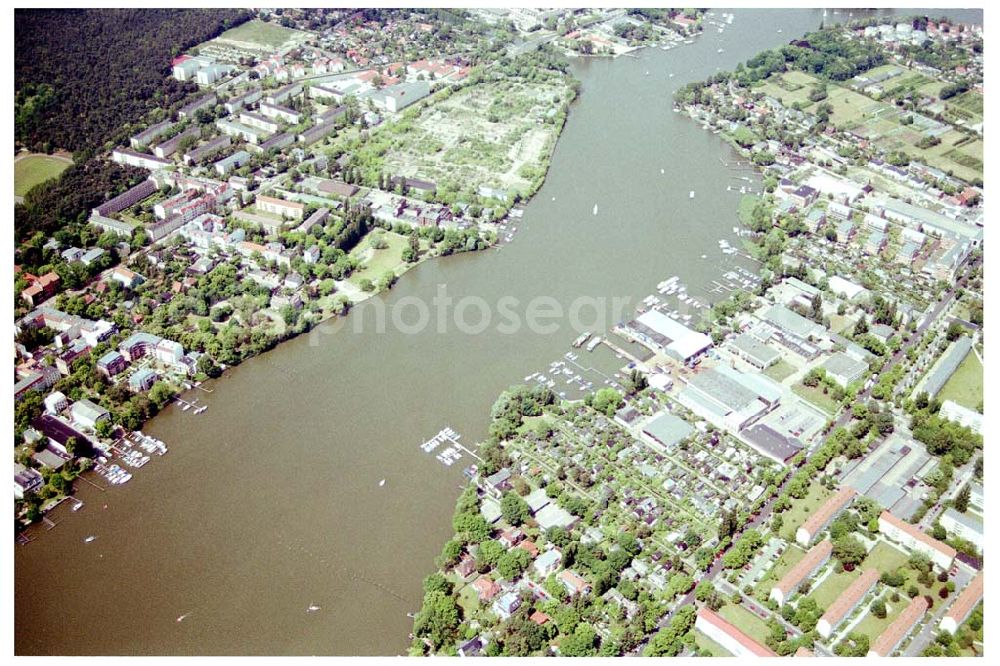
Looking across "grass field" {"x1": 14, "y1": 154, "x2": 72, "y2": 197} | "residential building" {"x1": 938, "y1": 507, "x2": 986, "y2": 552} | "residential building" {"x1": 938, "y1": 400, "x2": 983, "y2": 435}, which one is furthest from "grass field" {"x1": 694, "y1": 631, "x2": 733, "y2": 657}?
"grass field" {"x1": 14, "y1": 154, "x2": 72, "y2": 197}

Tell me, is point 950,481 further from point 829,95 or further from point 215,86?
point 215,86

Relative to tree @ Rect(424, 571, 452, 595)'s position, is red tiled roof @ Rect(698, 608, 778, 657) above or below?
below

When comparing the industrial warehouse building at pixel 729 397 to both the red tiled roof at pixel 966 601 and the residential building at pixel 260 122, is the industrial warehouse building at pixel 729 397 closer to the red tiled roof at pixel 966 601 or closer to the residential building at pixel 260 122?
the red tiled roof at pixel 966 601

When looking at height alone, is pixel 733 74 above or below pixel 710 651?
above

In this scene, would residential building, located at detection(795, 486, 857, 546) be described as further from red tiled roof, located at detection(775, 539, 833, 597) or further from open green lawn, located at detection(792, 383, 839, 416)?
open green lawn, located at detection(792, 383, 839, 416)

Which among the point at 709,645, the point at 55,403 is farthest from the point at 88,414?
the point at 709,645

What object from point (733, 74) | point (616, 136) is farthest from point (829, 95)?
point (616, 136)
